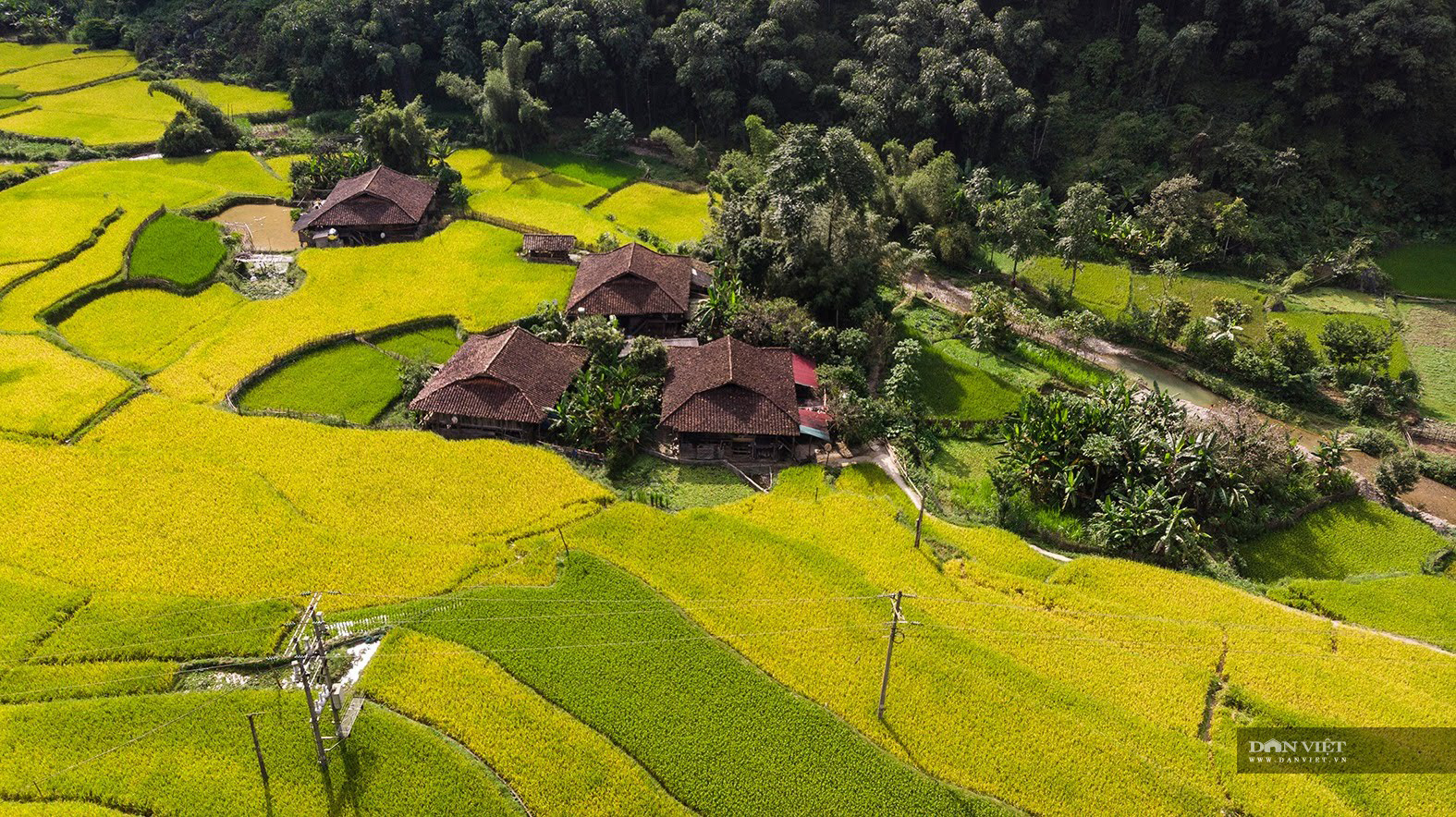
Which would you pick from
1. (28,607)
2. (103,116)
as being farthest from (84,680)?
(103,116)

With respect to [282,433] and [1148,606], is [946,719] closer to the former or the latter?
[1148,606]

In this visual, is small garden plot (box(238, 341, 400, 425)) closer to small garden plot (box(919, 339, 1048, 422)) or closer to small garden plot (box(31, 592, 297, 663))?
small garden plot (box(31, 592, 297, 663))

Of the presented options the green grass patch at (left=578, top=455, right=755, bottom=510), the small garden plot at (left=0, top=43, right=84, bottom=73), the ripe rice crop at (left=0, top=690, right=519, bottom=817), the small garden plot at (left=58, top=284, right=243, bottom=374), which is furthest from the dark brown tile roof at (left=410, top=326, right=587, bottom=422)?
the small garden plot at (left=0, top=43, right=84, bottom=73)

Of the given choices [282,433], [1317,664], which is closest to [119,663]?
[282,433]

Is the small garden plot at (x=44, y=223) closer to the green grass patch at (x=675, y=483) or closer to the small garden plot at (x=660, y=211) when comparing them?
the small garden plot at (x=660, y=211)

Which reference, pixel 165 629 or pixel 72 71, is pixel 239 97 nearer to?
pixel 72 71

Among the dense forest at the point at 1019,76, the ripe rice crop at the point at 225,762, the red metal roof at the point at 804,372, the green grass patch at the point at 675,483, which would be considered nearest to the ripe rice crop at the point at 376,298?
the green grass patch at the point at 675,483

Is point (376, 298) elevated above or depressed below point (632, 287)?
below
